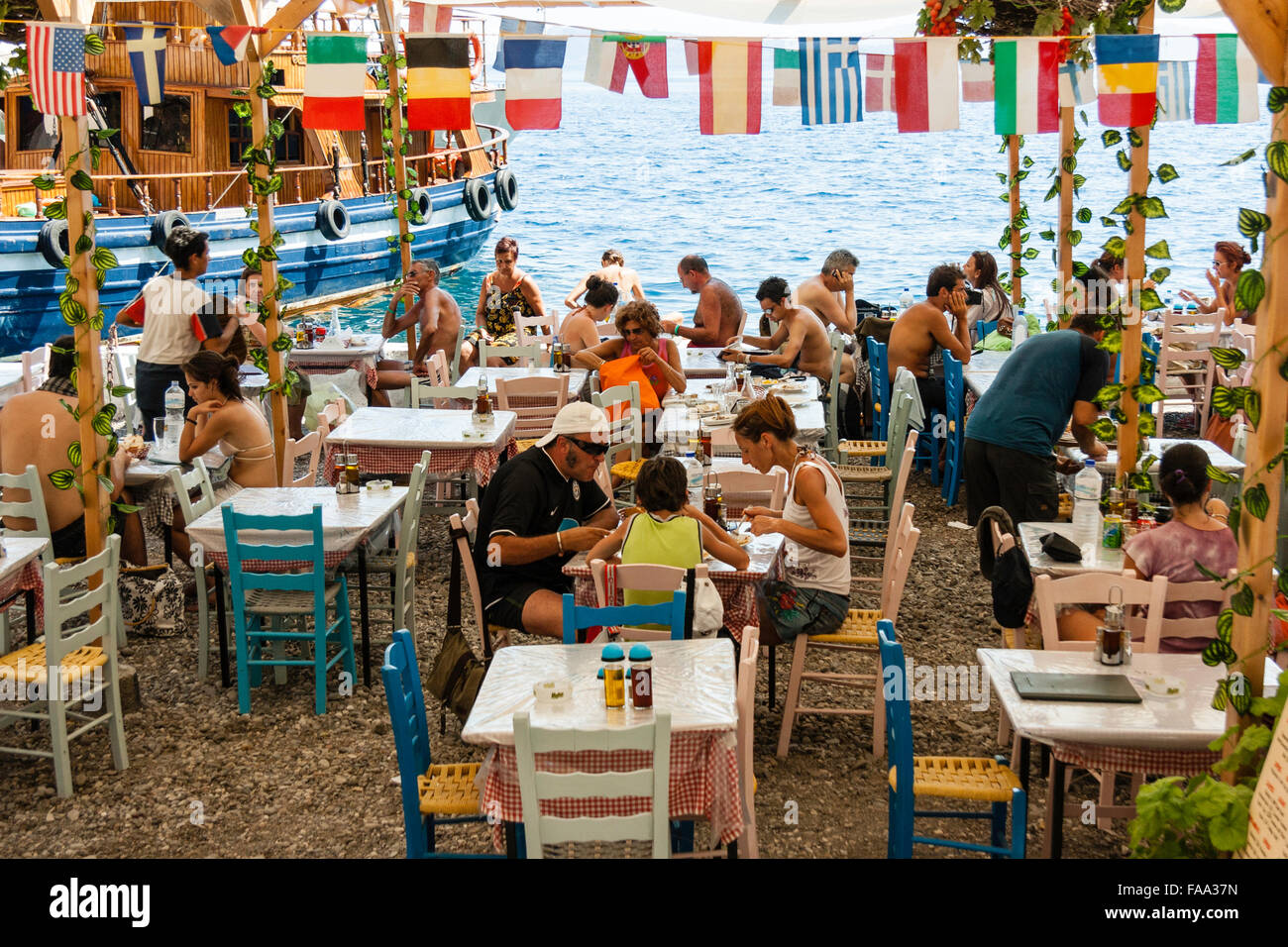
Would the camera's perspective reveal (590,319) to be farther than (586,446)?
Yes

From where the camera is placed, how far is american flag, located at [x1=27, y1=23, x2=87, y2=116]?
5086 millimetres

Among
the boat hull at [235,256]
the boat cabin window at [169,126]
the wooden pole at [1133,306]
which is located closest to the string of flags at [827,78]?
the wooden pole at [1133,306]

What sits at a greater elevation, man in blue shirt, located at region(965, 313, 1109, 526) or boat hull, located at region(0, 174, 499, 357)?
boat hull, located at region(0, 174, 499, 357)

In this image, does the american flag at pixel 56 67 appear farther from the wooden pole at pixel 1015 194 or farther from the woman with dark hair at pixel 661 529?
the wooden pole at pixel 1015 194

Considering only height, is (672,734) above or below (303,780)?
above

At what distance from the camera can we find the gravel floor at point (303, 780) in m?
4.42

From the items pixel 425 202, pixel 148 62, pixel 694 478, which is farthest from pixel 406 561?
pixel 425 202

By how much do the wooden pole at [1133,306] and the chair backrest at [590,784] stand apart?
3.33m

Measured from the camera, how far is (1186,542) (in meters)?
4.39

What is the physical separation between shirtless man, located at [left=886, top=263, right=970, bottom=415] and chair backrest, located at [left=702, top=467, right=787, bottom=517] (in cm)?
262

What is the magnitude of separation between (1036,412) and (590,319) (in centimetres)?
371

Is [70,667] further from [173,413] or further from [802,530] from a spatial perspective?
[802,530]

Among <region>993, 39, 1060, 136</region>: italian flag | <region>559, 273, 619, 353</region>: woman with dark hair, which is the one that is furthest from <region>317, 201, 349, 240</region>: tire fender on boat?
<region>993, 39, 1060, 136</region>: italian flag

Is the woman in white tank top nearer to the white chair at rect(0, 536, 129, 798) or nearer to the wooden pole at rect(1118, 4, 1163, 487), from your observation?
the wooden pole at rect(1118, 4, 1163, 487)
